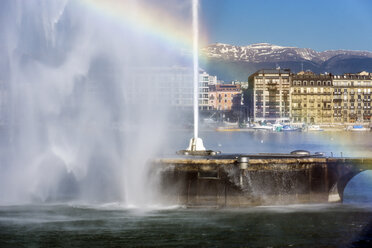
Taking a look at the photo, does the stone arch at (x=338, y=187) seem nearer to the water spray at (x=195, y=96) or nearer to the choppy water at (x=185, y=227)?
the choppy water at (x=185, y=227)

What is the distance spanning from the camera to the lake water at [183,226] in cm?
3341

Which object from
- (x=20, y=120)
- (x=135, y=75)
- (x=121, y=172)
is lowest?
(x=121, y=172)

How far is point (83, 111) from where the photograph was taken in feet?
181

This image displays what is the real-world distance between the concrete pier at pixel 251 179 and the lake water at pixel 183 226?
74 cm

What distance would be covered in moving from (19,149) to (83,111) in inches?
324

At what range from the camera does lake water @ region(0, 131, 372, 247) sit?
33.4 m

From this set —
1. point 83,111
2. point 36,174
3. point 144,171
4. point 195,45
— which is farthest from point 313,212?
point 83,111

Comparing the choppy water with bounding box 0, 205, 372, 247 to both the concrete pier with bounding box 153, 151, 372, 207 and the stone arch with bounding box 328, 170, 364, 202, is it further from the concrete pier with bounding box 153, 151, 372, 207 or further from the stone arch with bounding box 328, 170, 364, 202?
the concrete pier with bounding box 153, 151, 372, 207

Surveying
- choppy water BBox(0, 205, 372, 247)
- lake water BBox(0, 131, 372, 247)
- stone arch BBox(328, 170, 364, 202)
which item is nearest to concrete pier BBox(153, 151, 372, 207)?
stone arch BBox(328, 170, 364, 202)

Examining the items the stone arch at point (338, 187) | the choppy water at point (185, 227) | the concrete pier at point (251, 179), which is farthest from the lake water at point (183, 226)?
the concrete pier at point (251, 179)

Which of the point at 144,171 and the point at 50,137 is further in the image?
the point at 50,137

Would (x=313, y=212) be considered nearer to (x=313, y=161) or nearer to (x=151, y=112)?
(x=313, y=161)

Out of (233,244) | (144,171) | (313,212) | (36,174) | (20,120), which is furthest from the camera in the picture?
(20,120)

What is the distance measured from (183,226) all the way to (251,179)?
21.3 ft
